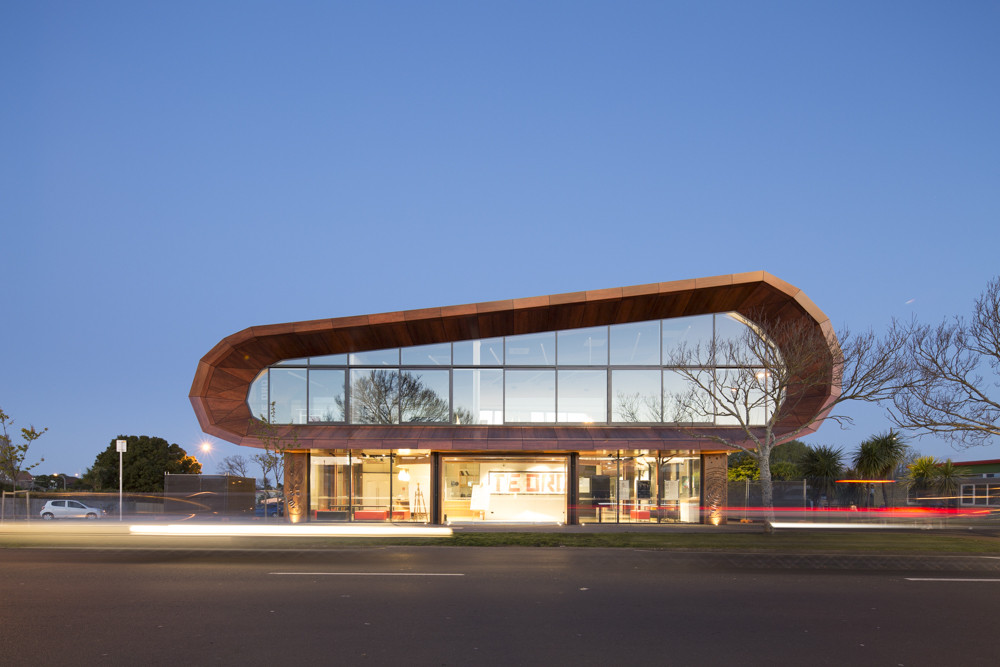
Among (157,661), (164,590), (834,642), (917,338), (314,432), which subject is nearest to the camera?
(157,661)

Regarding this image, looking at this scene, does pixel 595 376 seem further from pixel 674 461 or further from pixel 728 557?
pixel 728 557

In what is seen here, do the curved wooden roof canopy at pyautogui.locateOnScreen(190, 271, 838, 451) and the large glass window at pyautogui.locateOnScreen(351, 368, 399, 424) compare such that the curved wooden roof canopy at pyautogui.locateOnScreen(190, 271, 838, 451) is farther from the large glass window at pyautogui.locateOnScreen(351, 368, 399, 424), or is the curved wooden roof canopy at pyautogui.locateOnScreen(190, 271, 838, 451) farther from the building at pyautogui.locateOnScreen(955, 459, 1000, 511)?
the building at pyautogui.locateOnScreen(955, 459, 1000, 511)

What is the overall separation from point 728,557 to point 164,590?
10.2m

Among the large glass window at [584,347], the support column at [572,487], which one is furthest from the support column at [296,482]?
the large glass window at [584,347]

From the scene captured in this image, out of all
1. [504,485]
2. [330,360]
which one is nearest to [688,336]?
[504,485]

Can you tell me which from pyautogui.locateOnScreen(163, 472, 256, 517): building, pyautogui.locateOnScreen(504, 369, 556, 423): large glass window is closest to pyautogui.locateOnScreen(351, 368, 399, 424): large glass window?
pyautogui.locateOnScreen(504, 369, 556, 423): large glass window

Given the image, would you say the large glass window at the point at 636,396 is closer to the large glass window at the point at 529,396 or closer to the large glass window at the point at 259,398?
the large glass window at the point at 529,396

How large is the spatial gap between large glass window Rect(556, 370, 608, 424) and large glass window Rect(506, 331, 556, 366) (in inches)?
30.3

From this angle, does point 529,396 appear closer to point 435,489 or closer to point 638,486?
point 435,489

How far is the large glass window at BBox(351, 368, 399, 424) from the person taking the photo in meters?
28.0

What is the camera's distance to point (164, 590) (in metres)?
10.2

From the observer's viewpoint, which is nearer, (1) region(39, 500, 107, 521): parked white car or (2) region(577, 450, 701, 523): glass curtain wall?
(2) region(577, 450, 701, 523): glass curtain wall

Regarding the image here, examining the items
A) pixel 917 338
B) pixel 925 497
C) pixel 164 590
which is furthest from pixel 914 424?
pixel 164 590

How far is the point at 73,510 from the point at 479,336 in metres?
23.8
